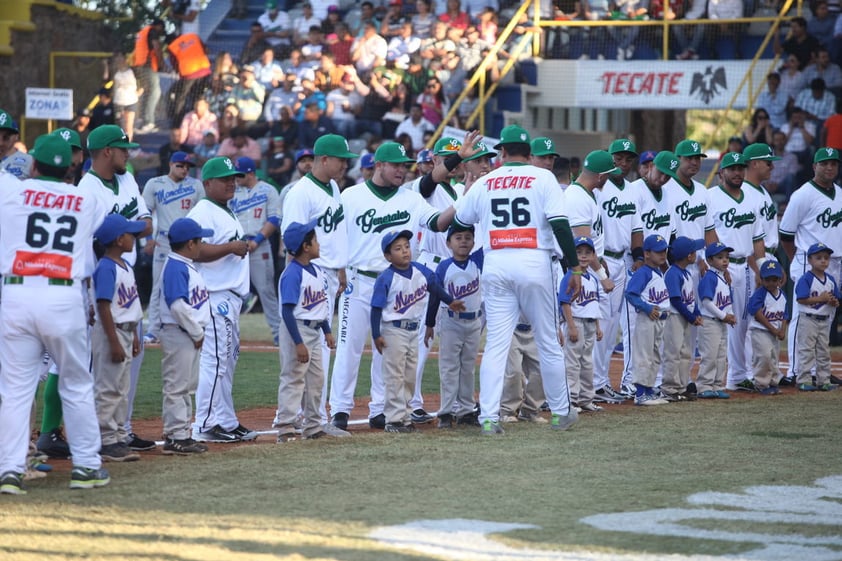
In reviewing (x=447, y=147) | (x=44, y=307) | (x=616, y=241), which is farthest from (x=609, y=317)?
(x=44, y=307)

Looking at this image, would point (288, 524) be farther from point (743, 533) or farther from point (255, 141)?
point (255, 141)

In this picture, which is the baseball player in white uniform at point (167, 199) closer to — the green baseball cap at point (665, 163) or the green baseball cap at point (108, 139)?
the green baseball cap at point (665, 163)

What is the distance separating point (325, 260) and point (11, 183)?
10.6 ft

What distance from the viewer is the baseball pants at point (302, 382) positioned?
28.7 feet

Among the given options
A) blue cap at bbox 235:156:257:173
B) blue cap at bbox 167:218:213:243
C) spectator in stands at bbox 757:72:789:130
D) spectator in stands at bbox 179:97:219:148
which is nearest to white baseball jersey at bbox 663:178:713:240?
blue cap at bbox 235:156:257:173

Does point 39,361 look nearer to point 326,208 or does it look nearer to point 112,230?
point 112,230

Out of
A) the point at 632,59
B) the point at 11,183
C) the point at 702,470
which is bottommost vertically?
the point at 702,470

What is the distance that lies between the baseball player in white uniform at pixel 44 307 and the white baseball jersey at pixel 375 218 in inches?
125

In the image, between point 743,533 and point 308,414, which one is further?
point 308,414

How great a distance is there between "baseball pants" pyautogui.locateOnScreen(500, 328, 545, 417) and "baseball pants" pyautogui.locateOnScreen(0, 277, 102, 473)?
12.4 ft

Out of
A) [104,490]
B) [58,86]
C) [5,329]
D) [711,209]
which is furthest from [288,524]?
[58,86]

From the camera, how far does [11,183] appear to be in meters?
6.95

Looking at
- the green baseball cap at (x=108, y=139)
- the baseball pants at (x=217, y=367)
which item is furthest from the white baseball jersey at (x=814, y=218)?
the green baseball cap at (x=108, y=139)

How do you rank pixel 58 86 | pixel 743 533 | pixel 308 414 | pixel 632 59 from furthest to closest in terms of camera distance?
pixel 58 86, pixel 632 59, pixel 308 414, pixel 743 533
